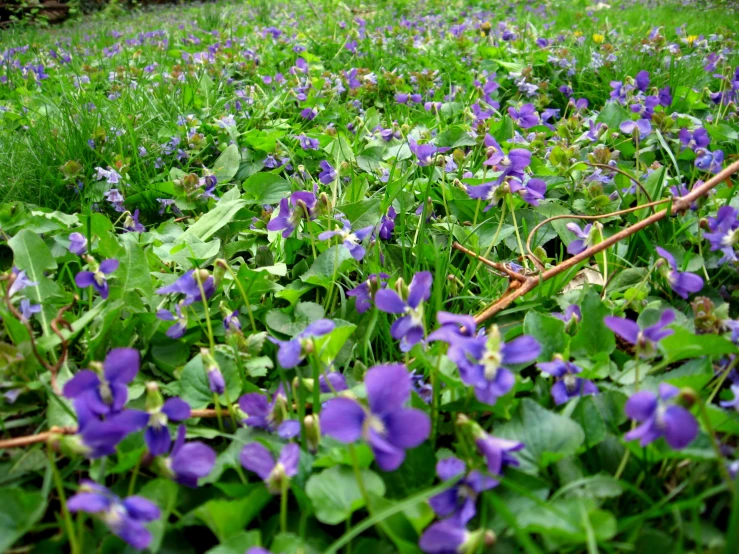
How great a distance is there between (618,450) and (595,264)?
29.7 inches

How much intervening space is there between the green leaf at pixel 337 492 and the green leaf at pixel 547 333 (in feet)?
1.52

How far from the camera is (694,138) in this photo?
1897 mm

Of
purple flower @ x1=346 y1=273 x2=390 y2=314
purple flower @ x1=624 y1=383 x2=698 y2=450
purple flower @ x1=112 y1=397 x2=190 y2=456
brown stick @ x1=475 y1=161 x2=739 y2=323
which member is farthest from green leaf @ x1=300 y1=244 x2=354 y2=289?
purple flower @ x1=624 y1=383 x2=698 y2=450

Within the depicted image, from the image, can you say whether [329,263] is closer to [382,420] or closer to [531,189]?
[531,189]

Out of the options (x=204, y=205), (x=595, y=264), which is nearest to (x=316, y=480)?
(x=595, y=264)

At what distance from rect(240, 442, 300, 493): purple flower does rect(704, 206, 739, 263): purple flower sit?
1.02 meters

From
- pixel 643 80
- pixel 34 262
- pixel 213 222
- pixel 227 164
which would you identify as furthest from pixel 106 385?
pixel 643 80

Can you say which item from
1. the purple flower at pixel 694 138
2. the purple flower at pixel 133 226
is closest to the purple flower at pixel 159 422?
the purple flower at pixel 133 226

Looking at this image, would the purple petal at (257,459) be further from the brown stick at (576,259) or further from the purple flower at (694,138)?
the purple flower at (694,138)

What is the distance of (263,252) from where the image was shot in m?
1.60

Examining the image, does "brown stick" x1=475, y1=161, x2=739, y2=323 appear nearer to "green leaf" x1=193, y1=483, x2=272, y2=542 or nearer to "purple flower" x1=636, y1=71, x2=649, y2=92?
"green leaf" x1=193, y1=483, x2=272, y2=542

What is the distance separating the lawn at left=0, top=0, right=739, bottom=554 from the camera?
81 centimetres

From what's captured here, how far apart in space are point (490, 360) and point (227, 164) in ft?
5.26

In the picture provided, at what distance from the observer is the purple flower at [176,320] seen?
122 centimetres
